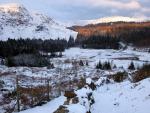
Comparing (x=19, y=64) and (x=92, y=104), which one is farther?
(x=19, y=64)

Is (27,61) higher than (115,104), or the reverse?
(115,104)

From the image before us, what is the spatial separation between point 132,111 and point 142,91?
5070mm

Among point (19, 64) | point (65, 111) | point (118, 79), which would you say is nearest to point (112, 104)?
point (65, 111)

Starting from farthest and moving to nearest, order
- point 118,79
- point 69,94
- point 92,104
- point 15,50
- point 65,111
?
point 15,50, point 118,79, point 92,104, point 69,94, point 65,111

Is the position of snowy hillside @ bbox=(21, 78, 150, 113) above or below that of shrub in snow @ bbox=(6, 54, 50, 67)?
above

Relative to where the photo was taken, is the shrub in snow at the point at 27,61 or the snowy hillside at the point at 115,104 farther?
the shrub in snow at the point at 27,61

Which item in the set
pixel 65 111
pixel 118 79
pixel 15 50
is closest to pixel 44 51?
pixel 15 50

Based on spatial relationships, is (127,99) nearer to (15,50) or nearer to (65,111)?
(65,111)

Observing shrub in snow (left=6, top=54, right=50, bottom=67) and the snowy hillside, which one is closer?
the snowy hillside

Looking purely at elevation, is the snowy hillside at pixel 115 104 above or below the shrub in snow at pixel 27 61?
above

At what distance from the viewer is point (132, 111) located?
25.8 meters

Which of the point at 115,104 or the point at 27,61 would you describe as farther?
the point at 27,61

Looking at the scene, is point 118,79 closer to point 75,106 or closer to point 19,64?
point 75,106

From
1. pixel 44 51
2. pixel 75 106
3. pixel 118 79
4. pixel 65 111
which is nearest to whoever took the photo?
pixel 65 111
